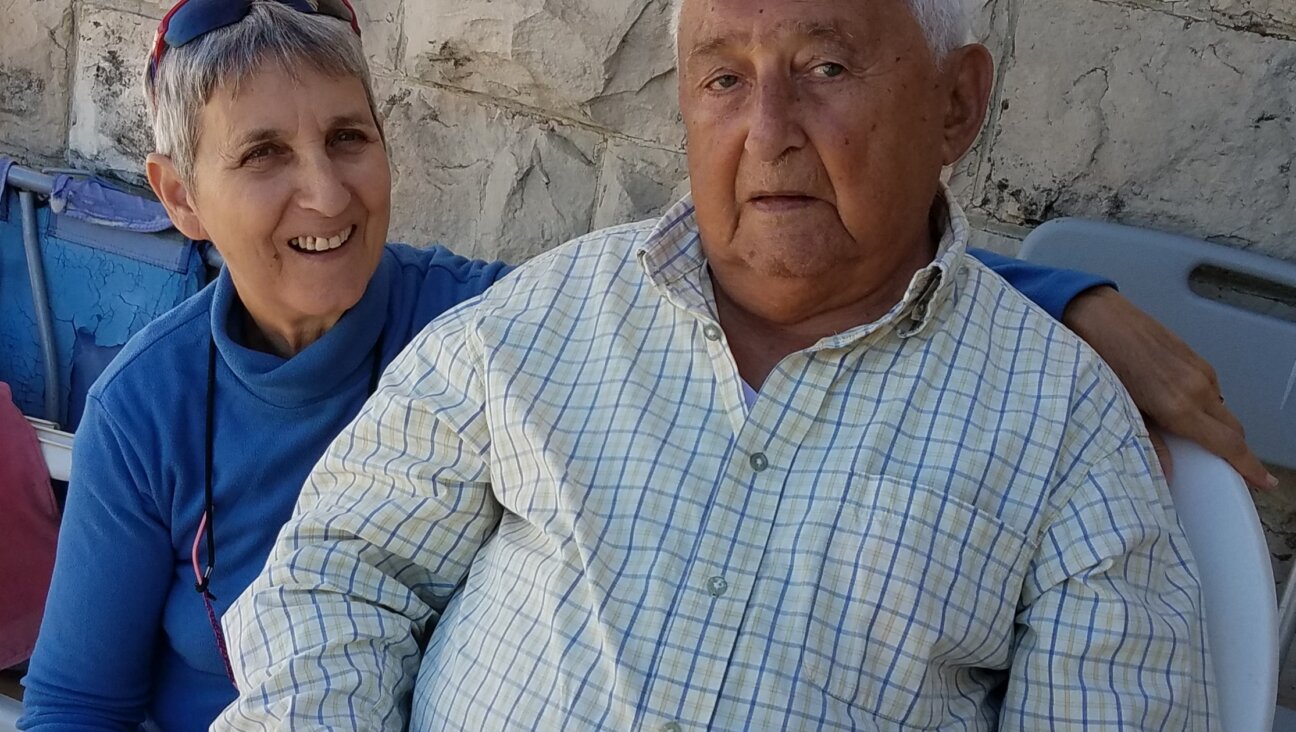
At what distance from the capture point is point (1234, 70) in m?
1.89

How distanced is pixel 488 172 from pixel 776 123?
1.06 meters

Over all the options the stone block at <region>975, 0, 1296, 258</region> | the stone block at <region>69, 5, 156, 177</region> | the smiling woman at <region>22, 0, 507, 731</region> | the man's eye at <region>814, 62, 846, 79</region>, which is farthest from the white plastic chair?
the stone block at <region>69, 5, 156, 177</region>

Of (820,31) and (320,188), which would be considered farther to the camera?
(320,188)

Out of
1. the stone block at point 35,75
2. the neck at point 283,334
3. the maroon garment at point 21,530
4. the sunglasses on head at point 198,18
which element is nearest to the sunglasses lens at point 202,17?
the sunglasses on head at point 198,18

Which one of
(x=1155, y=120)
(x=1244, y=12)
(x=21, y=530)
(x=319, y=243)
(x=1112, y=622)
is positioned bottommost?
(x=21, y=530)

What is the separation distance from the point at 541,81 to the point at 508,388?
95 cm

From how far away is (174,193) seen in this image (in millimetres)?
1832

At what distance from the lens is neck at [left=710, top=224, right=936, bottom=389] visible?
150 centimetres

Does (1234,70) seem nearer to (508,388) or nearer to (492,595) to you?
(508,388)

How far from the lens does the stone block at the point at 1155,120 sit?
6.23 feet

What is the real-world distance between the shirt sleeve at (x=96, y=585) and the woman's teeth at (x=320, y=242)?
37 cm

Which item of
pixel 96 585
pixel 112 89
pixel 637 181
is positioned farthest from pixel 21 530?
pixel 637 181

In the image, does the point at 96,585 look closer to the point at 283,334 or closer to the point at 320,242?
the point at 283,334

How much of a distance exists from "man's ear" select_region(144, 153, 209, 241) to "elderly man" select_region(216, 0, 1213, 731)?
19.9 inches
